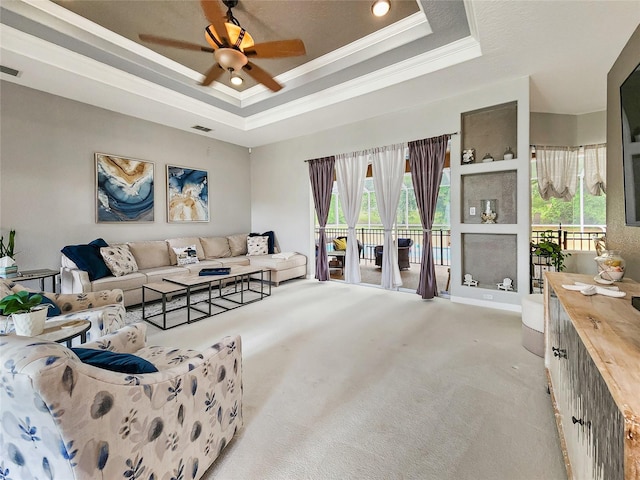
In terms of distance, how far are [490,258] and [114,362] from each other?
4.36m

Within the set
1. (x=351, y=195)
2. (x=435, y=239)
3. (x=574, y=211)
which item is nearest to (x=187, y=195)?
(x=351, y=195)

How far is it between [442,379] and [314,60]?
3.82 m

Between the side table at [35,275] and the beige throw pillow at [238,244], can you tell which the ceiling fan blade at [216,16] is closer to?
the side table at [35,275]

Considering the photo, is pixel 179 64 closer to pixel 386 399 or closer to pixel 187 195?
pixel 187 195

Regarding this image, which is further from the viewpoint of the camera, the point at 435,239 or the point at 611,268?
the point at 435,239

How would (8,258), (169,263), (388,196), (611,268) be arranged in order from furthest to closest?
(169,263) → (388,196) → (8,258) → (611,268)

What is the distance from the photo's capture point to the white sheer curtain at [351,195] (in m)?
5.23

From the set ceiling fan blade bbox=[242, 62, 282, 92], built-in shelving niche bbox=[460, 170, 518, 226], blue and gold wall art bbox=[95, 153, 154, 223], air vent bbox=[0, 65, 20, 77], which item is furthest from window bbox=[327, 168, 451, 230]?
air vent bbox=[0, 65, 20, 77]

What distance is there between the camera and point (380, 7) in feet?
8.69

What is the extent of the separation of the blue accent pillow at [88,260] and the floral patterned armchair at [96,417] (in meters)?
3.38

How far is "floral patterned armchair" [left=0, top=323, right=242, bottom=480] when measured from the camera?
0.75 meters

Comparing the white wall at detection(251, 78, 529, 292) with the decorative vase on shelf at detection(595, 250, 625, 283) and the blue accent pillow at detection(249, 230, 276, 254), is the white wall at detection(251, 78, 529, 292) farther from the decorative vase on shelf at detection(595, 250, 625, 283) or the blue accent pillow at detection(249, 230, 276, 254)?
the decorative vase on shelf at detection(595, 250, 625, 283)

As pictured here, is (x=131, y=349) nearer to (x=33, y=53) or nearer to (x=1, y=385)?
(x=1, y=385)

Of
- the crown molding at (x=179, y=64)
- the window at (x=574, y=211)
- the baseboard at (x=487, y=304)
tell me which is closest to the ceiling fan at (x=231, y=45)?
the crown molding at (x=179, y=64)
